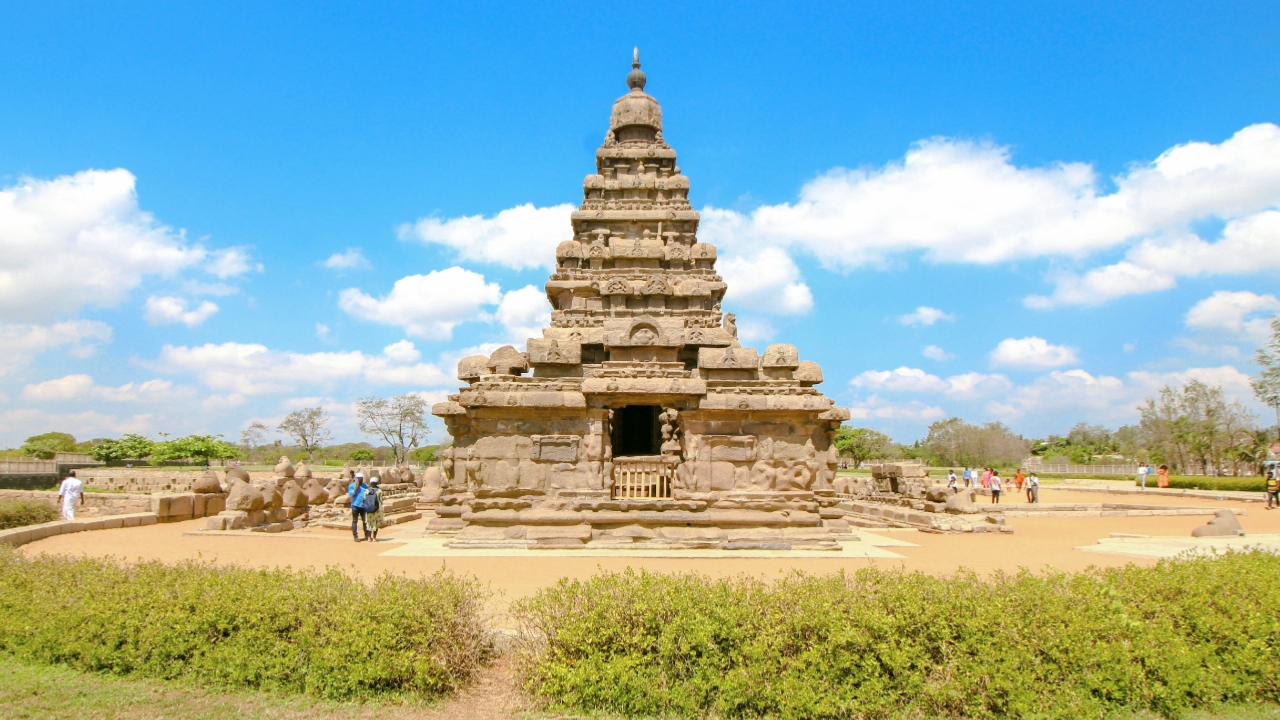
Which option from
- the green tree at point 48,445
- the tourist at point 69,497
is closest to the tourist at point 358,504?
the tourist at point 69,497

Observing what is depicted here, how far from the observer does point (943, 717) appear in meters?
4.59

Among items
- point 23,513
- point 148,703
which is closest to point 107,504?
point 23,513

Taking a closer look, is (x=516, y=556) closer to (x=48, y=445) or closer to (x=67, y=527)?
(x=67, y=527)

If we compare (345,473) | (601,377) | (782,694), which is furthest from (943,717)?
(345,473)

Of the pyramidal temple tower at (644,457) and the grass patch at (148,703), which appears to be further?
the pyramidal temple tower at (644,457)

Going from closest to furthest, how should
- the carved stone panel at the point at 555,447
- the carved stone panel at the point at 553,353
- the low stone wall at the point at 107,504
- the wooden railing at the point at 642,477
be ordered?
the carved stone panel at the point at 555,447 → the wooden railing at the point at 642,477 → the carved stone panel at the point at 553,353 → the low stone wall at the point at 107,504

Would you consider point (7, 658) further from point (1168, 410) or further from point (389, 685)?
point (1168, 410)

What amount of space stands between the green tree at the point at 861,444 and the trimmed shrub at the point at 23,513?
163 feet

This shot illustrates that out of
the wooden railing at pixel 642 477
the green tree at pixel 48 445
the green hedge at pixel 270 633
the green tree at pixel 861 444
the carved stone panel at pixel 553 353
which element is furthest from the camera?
the green tree at pixel 861 444

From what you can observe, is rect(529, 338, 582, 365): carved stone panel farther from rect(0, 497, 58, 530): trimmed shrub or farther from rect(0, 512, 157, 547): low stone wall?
rect(0, 497, 58, 530): trimmed shrub

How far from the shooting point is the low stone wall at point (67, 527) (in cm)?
1127

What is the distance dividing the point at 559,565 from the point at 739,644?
539 centimetres

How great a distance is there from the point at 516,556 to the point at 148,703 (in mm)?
6259

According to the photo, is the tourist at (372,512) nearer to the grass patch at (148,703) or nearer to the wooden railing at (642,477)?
the wooden railing at (642,477)
